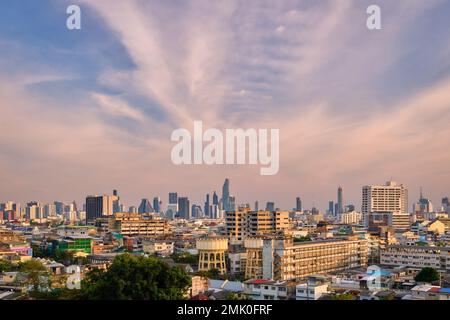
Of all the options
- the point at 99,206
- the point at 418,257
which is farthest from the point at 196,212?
the point at 418,257

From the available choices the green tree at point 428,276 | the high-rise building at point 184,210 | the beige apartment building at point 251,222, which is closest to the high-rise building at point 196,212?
the high-rise building at point 184,210

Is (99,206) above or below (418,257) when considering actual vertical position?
above

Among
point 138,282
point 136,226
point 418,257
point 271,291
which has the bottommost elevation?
point 136,226

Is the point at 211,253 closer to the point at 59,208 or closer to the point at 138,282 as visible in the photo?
the point at 138,282

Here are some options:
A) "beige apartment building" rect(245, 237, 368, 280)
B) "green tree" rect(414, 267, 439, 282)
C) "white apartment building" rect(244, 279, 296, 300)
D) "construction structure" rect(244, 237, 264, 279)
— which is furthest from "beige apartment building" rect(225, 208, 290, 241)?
"white apartment building" rect(244, 279, 296, 300)

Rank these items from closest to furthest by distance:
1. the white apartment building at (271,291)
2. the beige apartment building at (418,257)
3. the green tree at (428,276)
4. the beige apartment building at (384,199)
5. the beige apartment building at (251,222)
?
the white apartment building at (271,291)
the green tree at (428,276)
the beige apartment building at (418,257)
the beige apartment building at (251,222)
the beige apartment building at (384,199)

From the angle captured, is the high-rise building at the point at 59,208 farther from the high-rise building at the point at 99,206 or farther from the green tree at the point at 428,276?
the green tree at the point at 428,276

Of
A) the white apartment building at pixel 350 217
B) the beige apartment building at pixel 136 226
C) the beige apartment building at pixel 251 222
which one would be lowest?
the white apartment building at pixel 350 217
